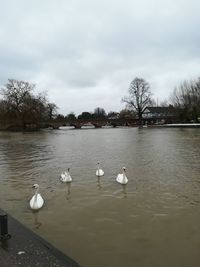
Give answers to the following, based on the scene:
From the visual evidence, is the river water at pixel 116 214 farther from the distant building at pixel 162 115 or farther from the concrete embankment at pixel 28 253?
the distant building at pixel 162 115

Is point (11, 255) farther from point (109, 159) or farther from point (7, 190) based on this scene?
point (109, 159)

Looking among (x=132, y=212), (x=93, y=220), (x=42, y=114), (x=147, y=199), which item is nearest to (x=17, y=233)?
(x=93, y=220)

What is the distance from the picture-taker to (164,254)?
809cm

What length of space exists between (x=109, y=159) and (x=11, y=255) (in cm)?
1919

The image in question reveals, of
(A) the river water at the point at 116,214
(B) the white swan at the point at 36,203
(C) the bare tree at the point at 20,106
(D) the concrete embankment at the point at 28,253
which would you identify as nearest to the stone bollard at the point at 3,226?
(D) the concrete embankment at the point at 28,253

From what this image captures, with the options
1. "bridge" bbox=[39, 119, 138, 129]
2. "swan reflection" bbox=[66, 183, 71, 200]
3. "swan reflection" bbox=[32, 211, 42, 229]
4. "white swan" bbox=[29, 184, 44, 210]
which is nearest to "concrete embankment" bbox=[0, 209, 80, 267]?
"swan reflection" bbox=[32, 211, 42, 229]

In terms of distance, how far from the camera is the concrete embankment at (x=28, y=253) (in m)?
6.36

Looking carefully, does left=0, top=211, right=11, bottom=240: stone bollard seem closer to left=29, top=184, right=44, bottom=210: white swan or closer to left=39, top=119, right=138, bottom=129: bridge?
left=29, top=184, right=44, bottom=210: white swan

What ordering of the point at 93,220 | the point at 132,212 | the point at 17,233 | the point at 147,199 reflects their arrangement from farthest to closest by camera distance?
the point at 147,199, the point at 132,212, the point at 93,220, the point at 17,233

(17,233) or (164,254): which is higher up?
(17,233)

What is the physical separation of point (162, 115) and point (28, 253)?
137 m

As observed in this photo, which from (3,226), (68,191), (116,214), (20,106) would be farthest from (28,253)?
(20,106)

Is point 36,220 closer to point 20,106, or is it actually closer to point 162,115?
point 20,106

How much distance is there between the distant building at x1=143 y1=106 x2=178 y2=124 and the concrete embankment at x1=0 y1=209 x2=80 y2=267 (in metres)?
99.4
